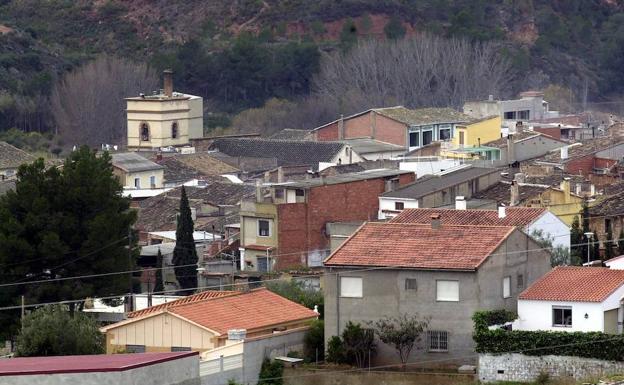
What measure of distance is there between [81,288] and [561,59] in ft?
294

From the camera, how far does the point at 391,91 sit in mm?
113562

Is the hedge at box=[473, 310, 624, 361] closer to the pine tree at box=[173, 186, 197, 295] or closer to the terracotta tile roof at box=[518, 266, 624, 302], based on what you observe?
the terracotta tile roof at box=[518, 266, 624, 302]

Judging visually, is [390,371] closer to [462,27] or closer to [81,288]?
[81,288]

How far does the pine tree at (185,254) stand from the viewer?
172ft

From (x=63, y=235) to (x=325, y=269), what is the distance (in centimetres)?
1055

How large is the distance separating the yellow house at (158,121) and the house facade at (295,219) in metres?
30.8

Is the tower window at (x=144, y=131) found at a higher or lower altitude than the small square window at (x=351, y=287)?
higher

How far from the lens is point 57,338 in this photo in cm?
3903

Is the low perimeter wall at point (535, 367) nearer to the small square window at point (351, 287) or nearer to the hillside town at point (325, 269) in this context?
the hillside town at point (325, 269)

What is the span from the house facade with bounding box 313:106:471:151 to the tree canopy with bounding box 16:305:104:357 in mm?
45725

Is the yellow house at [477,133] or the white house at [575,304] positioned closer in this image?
the white house at [575,304]

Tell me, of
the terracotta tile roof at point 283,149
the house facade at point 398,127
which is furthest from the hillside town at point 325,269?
the house facade at point 398,127

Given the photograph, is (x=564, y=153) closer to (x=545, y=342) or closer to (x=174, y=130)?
(x=174, y=130)

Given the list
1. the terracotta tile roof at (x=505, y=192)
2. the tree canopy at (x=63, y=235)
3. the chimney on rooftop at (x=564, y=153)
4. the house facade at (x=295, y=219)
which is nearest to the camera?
the tree canopy at (x=63, y=235)
